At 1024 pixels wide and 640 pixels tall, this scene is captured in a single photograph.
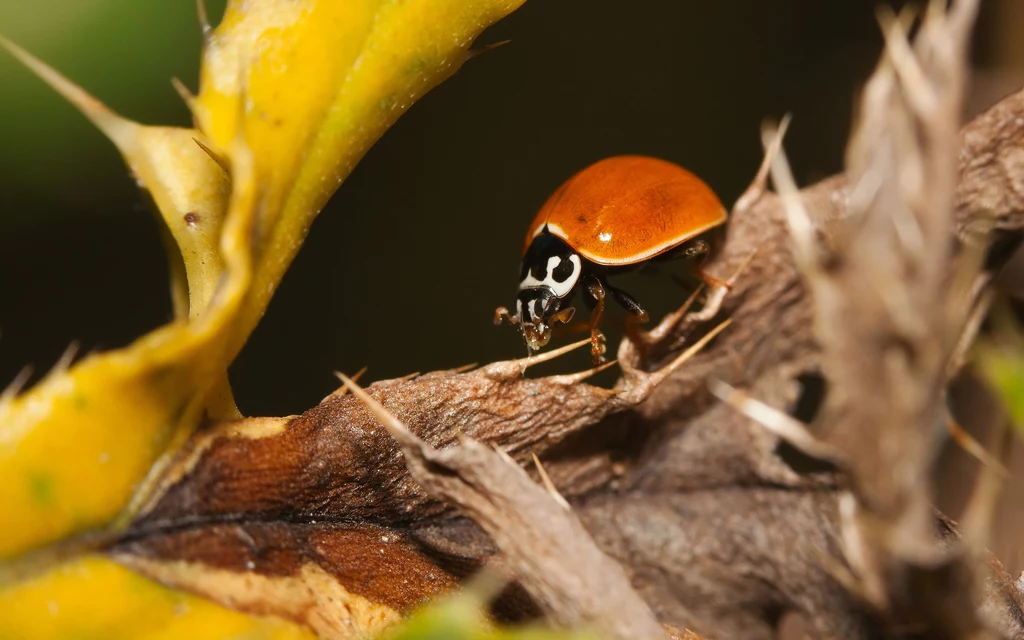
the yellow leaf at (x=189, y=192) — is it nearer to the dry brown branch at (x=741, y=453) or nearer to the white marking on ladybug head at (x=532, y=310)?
the dry brown branch at (x=741, y=453)

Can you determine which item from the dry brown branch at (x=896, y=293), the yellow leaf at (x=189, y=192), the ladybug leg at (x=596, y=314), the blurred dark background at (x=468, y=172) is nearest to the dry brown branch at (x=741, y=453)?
the dry brown branch at (x=896, y=293)

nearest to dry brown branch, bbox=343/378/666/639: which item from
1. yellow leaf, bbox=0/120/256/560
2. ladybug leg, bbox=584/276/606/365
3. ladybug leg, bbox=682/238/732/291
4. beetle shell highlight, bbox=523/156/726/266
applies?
yellow leaf, bbox=0/120/256/560

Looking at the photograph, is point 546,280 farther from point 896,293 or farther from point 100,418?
point 896,293

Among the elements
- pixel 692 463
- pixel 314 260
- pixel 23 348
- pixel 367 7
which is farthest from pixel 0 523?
pixel 314 260

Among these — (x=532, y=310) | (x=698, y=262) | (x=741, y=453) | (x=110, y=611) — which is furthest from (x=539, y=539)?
(x=532, y=310)

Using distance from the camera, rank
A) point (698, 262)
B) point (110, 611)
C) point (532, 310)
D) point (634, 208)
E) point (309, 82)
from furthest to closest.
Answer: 1. point (532, 310)
2. point (634, 208)
3. point (698, 262)
4. point (309, 82)
5. point (110, 611)
